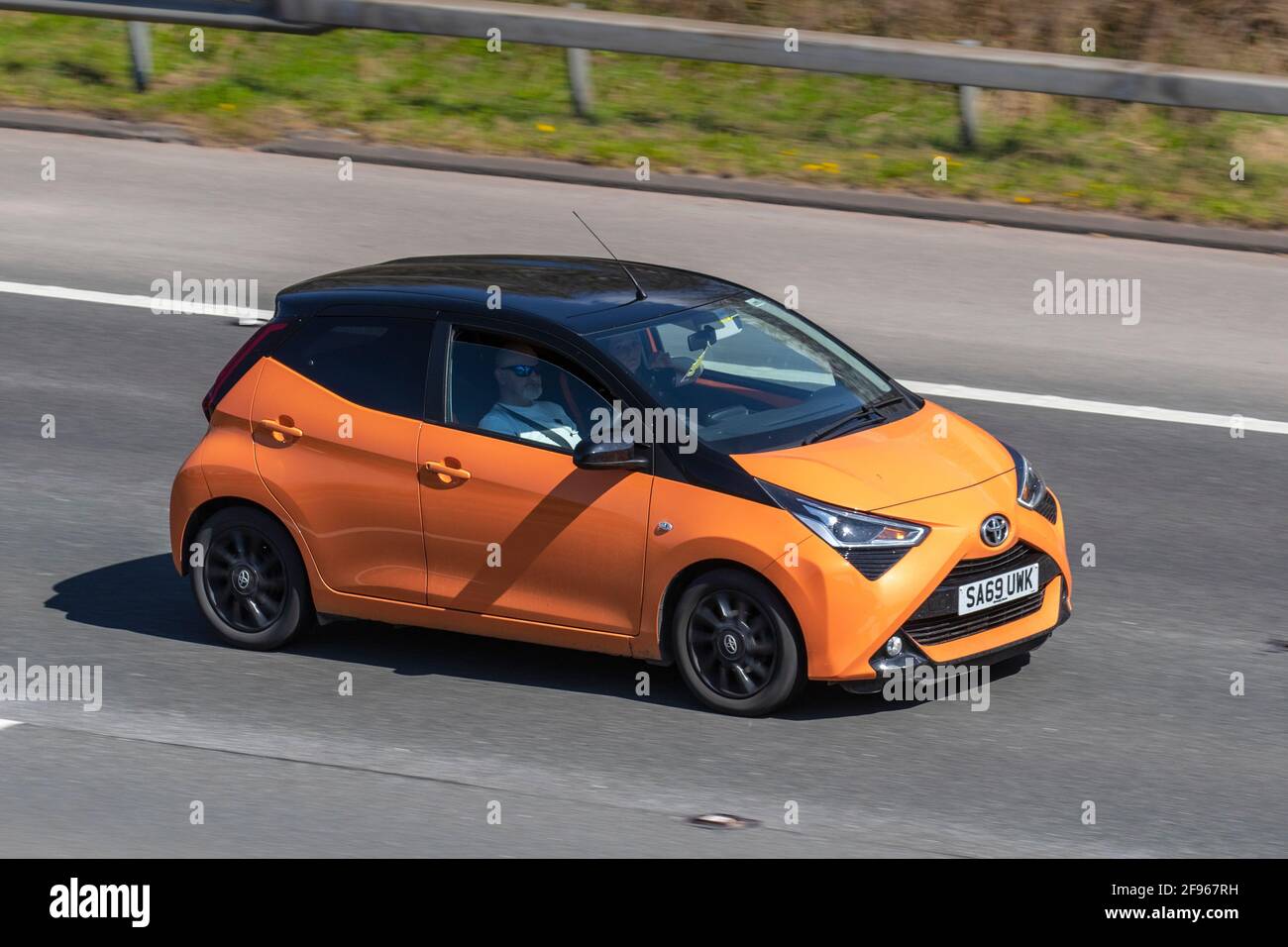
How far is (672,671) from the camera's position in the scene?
898cm

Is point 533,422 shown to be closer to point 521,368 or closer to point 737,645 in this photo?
point 521,368

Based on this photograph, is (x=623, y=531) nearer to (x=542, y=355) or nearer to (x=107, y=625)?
(x=542, y=355)

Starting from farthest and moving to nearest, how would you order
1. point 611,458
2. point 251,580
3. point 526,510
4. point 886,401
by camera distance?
point 251,580 → point 886,401 → point 526,510 → point 611,458

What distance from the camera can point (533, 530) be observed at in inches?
340

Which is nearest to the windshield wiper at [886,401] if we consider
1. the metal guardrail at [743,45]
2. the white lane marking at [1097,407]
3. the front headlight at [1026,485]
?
the front headlight at [1026,485]

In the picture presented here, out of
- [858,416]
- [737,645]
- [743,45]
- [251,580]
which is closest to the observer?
[737,645]

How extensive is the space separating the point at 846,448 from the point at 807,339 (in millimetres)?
1073

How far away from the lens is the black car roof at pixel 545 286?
893 cm

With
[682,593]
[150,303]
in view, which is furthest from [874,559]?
[150,303]

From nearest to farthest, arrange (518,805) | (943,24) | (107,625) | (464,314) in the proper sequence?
(518,805) < (464,314) < (107,625) < (943,24)

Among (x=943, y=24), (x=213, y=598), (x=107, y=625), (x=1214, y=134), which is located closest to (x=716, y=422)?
(x=213, y=598)

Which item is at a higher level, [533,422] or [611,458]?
[533,422]

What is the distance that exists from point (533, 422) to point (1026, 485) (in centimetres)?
209

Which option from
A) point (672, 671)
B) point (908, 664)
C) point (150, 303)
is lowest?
point (672, 671)
